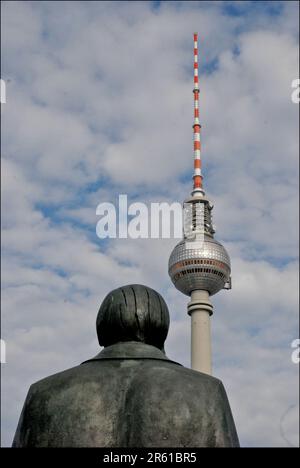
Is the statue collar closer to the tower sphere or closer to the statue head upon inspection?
the statue head

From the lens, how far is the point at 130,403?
5.22 meters

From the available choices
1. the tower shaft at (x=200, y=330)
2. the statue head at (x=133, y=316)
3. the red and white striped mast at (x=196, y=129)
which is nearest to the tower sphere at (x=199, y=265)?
the tower shaft at (x=200, y=330)

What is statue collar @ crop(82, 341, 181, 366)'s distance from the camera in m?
5.64

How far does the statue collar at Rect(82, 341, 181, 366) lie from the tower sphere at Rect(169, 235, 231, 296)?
3065 inches

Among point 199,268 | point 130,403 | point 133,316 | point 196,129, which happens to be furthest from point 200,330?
point 130,403

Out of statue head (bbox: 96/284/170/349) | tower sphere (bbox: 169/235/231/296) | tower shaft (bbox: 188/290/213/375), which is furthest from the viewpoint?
tower shaft (bbox: 188/290/213/375)

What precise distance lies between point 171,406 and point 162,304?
3.28ft

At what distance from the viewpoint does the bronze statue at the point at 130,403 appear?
16.7ft

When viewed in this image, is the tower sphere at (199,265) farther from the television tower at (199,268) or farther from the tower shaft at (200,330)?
the tower shaft at (200,330)

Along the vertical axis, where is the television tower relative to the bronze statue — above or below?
above

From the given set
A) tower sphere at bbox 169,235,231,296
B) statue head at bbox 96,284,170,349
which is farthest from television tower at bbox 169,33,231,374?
statue head at bbox 96,284,170,349

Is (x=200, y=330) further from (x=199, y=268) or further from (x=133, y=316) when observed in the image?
(x=133, y=316)
